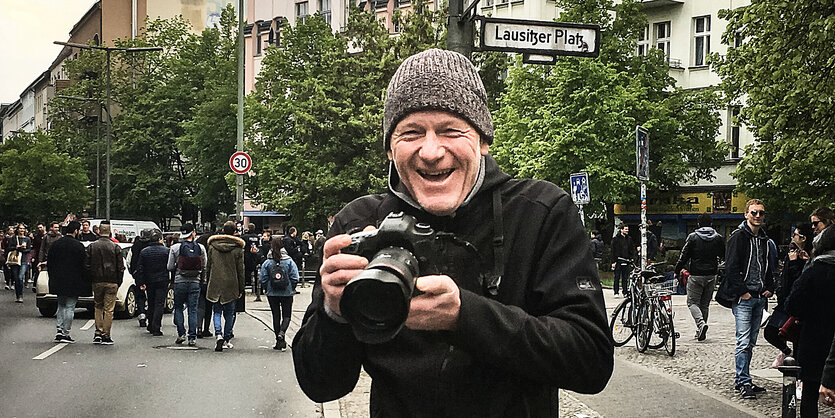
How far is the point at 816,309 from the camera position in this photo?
7242mm

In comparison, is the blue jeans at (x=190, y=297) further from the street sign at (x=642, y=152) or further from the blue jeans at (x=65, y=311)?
the street sign at (x=642, y=152)

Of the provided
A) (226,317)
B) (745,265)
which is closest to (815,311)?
(745,265)

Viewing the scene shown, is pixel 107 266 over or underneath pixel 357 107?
underneath

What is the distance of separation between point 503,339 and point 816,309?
5.89 meters

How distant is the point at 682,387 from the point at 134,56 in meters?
56.4

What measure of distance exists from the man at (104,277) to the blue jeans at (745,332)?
987 centimetres

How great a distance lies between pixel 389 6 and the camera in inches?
2436

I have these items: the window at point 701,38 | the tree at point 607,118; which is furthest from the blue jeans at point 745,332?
the window at point 701,38

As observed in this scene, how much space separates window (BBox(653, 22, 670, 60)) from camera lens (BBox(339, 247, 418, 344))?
A: 43602mm

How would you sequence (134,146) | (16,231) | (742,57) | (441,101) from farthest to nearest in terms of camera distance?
1. (134,146)
2. (16,231)
3. (742,57)
4. (441,101)

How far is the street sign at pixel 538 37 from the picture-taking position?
800 centimetres

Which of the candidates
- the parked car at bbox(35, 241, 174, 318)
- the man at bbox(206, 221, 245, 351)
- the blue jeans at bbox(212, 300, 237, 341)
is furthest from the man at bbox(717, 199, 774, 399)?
the parked car at bbox(35, 241, 174, 318)

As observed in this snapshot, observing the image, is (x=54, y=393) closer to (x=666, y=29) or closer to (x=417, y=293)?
(x=417, y=293)

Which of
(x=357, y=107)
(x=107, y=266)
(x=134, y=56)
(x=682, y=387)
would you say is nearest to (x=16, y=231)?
(x=107, y=266)
